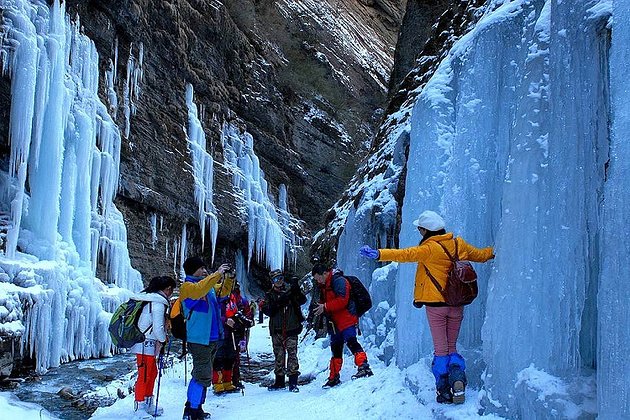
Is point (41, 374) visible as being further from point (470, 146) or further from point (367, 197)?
point (470, 146)

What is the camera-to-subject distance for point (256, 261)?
28312 mm

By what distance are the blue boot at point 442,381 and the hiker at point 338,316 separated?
6.49 ft

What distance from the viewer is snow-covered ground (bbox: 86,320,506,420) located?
4.11m

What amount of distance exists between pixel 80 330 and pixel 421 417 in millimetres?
11573

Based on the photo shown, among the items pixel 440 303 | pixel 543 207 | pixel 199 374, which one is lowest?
pixel 199 374

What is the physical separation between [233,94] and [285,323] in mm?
22897

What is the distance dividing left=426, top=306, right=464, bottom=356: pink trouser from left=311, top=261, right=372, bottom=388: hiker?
1.95m

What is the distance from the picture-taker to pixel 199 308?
4.91 metres

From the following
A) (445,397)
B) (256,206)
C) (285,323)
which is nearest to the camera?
(445,397)

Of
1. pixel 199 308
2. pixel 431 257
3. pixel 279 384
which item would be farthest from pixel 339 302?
pixel 431 257

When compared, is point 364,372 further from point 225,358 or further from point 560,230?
point 560,230

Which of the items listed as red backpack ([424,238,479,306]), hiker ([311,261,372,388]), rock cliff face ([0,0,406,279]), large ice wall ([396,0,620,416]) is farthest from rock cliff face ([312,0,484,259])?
rock cliff face ([0,0,406,279])

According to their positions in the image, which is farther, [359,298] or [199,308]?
[359,298]

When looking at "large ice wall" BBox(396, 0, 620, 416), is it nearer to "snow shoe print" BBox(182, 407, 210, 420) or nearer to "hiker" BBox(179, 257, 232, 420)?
"hiker" BBox(179, 257, 232, 420)
